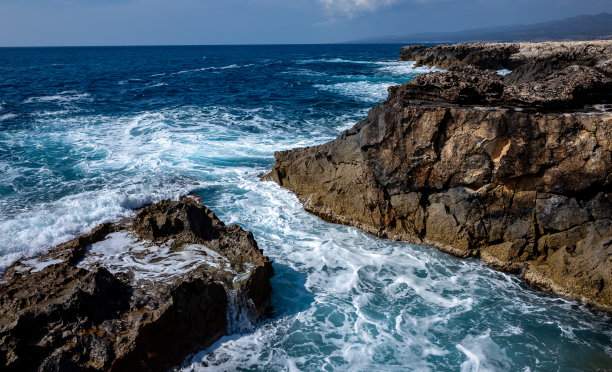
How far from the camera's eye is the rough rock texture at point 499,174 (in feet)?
26.5

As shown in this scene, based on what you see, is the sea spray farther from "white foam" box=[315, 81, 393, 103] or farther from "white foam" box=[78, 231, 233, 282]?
"white foam" box=[315, 81, 393, 103]

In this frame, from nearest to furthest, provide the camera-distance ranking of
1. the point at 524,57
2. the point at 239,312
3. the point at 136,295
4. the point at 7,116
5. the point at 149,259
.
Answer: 1. the point at 136,295
2. the point at 239,312
3. the point at 149,259
4. the point at 7,116
5. the point at 524,57

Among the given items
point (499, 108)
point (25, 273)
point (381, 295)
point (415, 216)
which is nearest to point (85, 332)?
point (25, 273)

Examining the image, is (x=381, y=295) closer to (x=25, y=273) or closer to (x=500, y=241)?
(x=500, y=241)

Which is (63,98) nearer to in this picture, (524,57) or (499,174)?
(499,174)

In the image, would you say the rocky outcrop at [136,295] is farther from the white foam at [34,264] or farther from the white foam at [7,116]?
the white foam at [7,116]

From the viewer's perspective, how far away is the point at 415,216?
32.5 feet

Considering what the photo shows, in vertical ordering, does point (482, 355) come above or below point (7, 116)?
below

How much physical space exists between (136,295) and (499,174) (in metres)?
7.59

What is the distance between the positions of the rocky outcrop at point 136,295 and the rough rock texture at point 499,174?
4154 millimetres

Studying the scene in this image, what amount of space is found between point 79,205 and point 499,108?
1126cm

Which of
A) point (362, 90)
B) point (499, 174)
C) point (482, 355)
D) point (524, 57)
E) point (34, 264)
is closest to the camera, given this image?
point (482, 355)

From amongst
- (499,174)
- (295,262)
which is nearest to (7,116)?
(295,262)

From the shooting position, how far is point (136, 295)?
633cm
